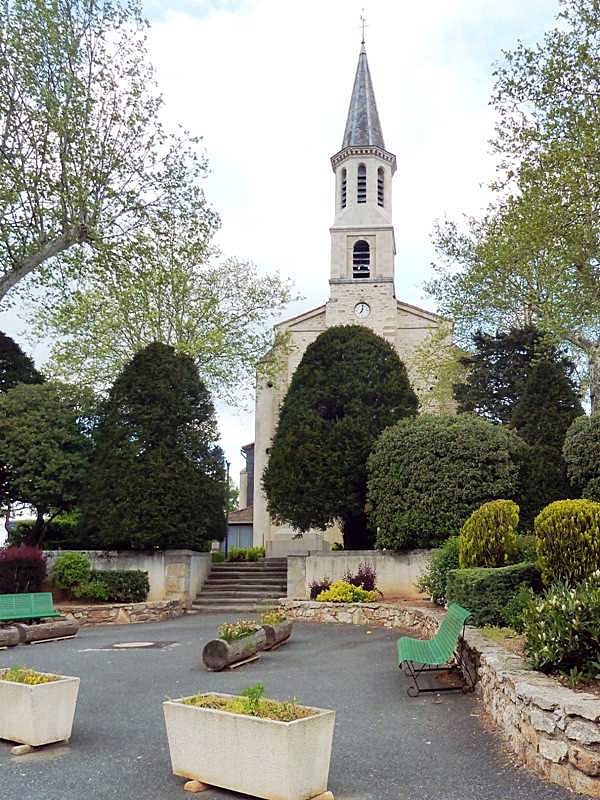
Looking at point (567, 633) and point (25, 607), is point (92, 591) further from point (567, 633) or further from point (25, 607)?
point (567, 633)

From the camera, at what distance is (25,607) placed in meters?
13.3

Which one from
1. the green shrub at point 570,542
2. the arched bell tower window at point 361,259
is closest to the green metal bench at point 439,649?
the green shrub at point 570,542

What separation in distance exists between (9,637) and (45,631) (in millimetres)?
704

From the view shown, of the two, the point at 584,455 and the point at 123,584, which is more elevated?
the point at 584,455

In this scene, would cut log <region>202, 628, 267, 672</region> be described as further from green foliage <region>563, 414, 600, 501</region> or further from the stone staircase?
green foliage <region>563, 414, 600, 501</region>

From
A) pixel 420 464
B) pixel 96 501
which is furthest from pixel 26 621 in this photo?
pixel 420 464

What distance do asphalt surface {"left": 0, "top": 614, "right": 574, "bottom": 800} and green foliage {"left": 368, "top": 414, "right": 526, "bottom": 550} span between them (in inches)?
188

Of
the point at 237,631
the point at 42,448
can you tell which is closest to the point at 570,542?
the point at 237,631

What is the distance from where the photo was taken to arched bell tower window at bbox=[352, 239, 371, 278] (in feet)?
119

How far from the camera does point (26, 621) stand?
13484mm

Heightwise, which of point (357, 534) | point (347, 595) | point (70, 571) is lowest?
point (347, 595)

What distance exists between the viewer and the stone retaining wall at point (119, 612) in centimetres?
1507

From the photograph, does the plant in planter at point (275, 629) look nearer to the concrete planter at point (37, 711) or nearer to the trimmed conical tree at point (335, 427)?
the concrete planter at point (37, 711)

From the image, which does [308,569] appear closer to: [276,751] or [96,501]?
[96,501]
